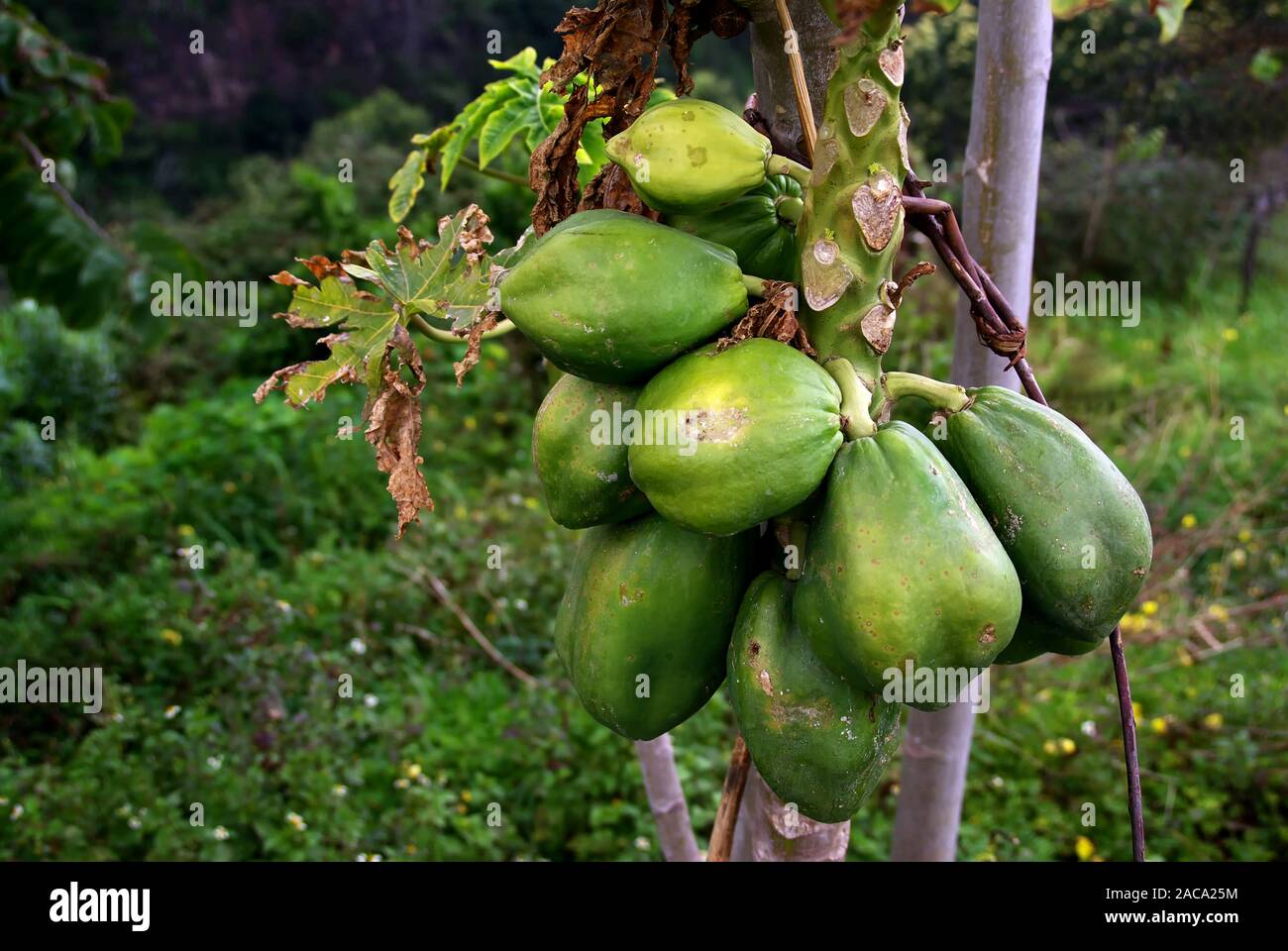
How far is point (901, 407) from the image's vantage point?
504 cm

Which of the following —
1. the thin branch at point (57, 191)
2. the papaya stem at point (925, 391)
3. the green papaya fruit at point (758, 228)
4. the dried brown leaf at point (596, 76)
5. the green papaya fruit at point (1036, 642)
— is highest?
the thin branch at point (57, 191)

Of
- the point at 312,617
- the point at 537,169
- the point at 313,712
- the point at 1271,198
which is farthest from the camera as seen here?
the point at 1271,198

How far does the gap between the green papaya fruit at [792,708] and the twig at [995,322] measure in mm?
304

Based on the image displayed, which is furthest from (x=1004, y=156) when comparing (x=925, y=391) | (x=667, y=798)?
(x=667, y=798)

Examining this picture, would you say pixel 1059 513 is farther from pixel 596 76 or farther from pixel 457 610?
pixel 457 610

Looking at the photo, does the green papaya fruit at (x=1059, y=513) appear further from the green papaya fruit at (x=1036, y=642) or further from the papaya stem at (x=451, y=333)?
the papaya stem at (x=451, y=333)

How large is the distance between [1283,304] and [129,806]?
7.04 metres

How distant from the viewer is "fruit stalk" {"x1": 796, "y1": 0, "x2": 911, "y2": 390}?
1.17 meters

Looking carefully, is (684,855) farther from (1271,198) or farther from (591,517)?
(1271,198)

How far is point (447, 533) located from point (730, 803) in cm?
361

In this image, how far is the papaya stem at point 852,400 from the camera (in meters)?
1.21

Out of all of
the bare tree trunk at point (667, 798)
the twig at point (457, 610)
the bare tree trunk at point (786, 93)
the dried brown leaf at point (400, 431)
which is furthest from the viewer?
the twig at point (457, 610)

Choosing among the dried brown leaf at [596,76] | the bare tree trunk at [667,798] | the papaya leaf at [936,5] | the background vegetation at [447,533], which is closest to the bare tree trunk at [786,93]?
the dried brown leaf at [596,76]
